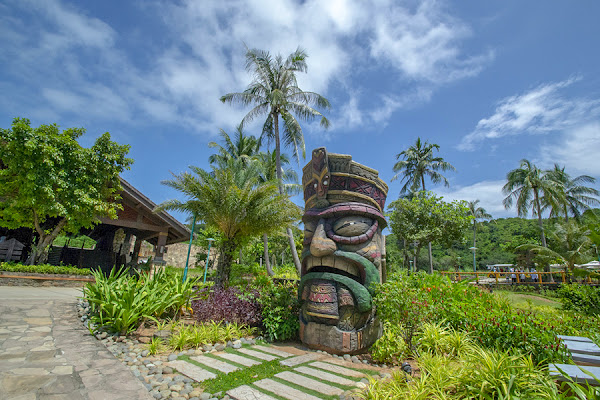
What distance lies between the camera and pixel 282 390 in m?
3.72

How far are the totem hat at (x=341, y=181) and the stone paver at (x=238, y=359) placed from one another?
2.99 meters

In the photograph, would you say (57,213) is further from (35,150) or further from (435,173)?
(435,173)

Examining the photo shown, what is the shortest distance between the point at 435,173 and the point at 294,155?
14487 millimetres

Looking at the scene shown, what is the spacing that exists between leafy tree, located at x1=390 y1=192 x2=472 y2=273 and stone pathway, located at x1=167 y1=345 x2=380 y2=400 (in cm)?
1475

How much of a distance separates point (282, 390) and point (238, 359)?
4.69ft

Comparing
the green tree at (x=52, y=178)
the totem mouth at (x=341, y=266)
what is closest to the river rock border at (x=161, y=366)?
the totem mouth at (x=341, y=266)

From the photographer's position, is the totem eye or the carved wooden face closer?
the carved wooden face

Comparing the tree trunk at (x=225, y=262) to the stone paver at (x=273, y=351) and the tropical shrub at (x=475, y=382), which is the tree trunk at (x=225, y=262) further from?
the tropical shrub at (x=475, y=382)

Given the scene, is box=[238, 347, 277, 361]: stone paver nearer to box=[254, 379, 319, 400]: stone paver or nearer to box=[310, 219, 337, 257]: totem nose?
box=[254, 379, 319, 400]: stone paver

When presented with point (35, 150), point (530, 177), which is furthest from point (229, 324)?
point (530, 177)

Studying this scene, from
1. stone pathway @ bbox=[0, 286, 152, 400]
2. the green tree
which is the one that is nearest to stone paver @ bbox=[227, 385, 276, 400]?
stone pathway @ bbox=[0, 286, 152, 400]

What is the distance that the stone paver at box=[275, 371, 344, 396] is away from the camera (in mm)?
3762

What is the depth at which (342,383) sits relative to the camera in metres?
4.02

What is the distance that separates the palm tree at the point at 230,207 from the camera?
31.1 feet
